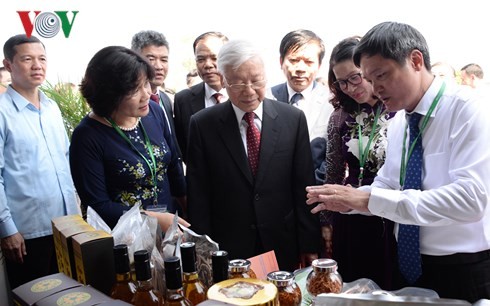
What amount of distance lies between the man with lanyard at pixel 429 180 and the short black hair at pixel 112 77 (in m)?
0.87

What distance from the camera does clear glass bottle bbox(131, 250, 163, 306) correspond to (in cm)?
86

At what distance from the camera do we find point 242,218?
5.96 feet

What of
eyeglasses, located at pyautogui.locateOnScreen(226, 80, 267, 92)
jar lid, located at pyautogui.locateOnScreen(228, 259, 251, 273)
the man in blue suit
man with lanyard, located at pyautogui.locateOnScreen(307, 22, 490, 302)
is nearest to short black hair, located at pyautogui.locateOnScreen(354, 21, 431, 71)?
man with lanyard, located at pyautogui.locateOnScreen(307, 22, 490, 302)

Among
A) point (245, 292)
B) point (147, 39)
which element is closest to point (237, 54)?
point (245, 292)

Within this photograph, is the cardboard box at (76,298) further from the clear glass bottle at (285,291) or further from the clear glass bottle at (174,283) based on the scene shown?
the clear glass bottle at (285,291)

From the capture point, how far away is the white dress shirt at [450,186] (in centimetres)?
125

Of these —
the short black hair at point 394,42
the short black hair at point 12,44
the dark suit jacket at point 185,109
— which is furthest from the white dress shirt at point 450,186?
the short black hair at point 12,44

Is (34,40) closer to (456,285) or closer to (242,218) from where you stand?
(242,218)

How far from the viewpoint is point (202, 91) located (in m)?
2.76

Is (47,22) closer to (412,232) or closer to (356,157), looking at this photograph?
(356,157)

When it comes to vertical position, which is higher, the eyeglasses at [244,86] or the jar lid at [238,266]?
the eyeglasses at [244,86]

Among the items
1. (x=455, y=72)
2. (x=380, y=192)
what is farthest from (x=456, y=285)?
(x=455, y=72)

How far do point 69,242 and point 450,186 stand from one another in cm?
100

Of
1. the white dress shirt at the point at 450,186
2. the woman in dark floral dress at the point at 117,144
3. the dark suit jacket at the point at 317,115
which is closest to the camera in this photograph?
the white dress shirt at the point at 450,186
